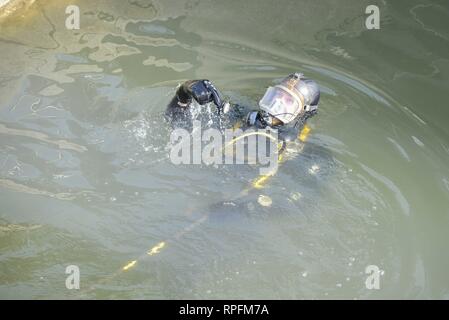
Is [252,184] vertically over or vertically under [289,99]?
under

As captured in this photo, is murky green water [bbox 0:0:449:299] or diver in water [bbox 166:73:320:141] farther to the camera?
diver in water [bbox 166:73:320:141]

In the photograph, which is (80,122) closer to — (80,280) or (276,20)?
(80,280)

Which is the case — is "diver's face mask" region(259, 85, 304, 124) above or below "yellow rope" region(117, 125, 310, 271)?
above

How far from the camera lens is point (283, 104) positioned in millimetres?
6438

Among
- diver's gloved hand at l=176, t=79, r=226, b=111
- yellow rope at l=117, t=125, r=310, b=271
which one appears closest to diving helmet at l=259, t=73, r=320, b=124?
yellow rope at l=117, t=125, r=310, b=271

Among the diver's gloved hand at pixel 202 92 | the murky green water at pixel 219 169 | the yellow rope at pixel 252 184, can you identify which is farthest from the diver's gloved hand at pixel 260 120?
the murky green water at pixel 219 169

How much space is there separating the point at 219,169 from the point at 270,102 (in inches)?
42.5

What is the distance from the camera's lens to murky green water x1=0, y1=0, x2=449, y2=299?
5.92 meters

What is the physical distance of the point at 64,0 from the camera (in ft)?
31.2

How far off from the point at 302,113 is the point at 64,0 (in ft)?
16.7

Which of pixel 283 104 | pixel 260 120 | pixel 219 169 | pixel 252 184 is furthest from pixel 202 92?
pixel 252 184

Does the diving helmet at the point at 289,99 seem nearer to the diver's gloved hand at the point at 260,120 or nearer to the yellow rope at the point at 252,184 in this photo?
the diver's gloved hand at the point at 260,120

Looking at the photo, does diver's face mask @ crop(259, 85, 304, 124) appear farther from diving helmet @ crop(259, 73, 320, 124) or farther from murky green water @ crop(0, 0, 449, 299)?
murky green water @ crop(0, 0, 449, 299)

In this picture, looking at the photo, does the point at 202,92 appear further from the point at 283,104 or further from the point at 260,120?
the point at 283,104
